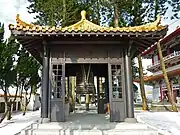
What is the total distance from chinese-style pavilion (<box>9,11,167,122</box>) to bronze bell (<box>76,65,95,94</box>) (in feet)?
3.45

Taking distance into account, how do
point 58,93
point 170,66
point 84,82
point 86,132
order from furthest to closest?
point 170,66, point 84,82, point 58,93, point 86,132

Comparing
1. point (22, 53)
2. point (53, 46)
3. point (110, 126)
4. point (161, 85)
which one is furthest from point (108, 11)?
point (161, 85)

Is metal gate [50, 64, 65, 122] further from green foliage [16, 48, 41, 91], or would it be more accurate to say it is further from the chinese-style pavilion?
green foliage [16, 48, 41, 91]

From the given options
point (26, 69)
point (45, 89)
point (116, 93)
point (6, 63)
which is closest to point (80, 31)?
point (45, 89)

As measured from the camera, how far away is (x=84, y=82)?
7.43 metres

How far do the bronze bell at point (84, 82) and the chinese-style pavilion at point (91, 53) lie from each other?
1.05 metres

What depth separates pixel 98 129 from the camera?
220 inches

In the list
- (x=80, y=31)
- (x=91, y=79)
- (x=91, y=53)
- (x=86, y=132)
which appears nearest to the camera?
(x=86, y=132)

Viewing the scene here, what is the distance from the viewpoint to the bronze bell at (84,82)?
23.9 ft

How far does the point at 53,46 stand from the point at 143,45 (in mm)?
2775

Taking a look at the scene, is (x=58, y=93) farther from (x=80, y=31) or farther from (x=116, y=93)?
(x=80, y=31)

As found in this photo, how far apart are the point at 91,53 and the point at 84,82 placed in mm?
1255

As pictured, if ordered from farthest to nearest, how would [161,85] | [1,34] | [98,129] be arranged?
[161,85] < [1,34] < [98,129]

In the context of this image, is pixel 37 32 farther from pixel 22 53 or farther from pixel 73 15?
pixel 73 15
